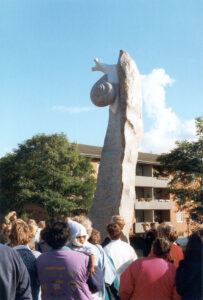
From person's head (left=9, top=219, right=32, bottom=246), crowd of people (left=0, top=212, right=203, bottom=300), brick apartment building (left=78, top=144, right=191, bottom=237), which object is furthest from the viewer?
brick apartment building (left=78, top=144, right=191, bottom=237)

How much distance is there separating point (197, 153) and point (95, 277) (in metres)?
28.1

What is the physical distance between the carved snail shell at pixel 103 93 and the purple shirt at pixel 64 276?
710 cm

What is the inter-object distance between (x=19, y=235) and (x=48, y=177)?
28.6 m

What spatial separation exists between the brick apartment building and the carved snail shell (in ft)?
92.0

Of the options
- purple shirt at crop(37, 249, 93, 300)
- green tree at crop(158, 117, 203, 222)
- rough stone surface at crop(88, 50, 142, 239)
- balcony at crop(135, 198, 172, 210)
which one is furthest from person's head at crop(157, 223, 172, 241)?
balcony at crop(135, 198, 172, 210)

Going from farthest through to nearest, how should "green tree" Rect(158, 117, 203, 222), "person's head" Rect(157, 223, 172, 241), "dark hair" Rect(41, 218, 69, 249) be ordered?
"green tree" Rect(158, 117, 203, 222)
"person's head" Rect(157, 223, 172, 241)
"dark hair" Rect(41, 218, 69, 249)

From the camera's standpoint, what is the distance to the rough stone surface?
31.7ft

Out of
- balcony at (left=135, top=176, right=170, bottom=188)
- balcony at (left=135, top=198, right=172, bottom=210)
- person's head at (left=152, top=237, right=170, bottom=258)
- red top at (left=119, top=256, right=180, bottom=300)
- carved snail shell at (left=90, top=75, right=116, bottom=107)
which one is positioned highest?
balcony at (left=135, top=176, right=170, bottom=188)

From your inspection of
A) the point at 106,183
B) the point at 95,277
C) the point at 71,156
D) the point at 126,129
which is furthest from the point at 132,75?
the point at 71,156

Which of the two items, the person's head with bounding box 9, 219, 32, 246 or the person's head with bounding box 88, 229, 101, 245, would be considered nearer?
the person's head with bounding box 9, 219, 32, 246

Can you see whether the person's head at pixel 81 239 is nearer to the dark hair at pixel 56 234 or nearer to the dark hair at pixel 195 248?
the dark hair at pixel 56 234

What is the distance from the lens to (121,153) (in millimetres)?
9828

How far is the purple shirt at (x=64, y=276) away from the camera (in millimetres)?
3371

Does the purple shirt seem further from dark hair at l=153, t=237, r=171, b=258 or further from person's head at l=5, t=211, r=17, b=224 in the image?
person's head at l=5, t=211, r=17, b=224
